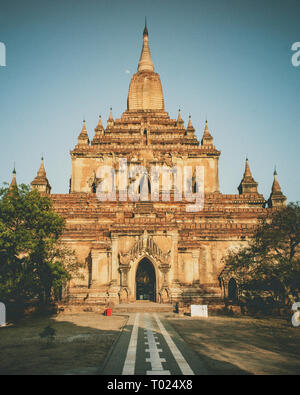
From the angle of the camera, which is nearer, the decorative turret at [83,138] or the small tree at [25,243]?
the small tree at [25,243]

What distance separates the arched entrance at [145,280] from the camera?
36094mm

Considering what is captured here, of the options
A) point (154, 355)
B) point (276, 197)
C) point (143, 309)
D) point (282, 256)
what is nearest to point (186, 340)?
point (154, 355)

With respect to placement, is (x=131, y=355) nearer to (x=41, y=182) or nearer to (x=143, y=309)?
(x=143, y=309)

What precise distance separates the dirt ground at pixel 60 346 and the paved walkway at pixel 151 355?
0.62 m

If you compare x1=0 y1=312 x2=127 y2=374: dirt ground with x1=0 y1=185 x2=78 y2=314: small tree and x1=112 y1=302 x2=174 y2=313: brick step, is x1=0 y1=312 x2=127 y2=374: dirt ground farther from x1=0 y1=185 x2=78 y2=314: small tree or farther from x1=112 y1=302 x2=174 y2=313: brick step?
x1=112 y1=302 x2=174 y2=313: brick step

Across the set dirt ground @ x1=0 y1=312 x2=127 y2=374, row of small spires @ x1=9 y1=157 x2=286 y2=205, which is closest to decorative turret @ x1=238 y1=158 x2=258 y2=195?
row of small spires @ x1=9 y1=157 x2=286 y2=205

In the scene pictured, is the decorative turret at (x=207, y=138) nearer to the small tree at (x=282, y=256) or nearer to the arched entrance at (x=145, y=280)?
the arched entrance at (x=145, y=280)

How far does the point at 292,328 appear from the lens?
22.9m

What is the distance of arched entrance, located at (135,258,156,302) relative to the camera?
36.1 meters

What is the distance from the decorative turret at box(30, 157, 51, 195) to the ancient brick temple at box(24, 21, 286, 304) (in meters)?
0.15

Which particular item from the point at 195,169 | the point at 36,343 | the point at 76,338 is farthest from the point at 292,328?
the point at 195,169

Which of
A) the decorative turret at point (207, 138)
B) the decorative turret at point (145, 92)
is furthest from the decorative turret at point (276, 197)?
the decorative turret at point (145, 92)
